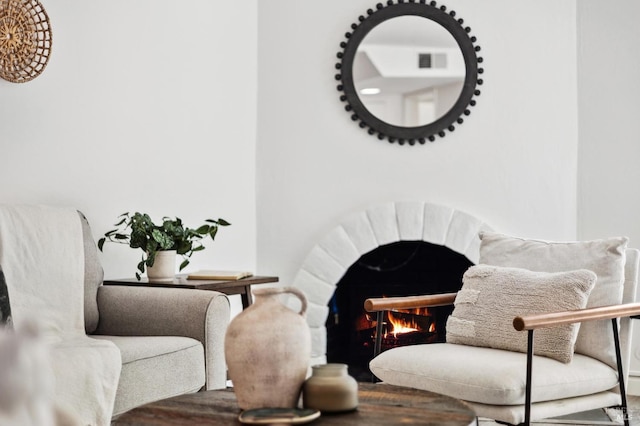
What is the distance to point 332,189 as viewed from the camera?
14.5 ft

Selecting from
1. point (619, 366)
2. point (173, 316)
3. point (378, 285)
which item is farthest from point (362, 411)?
point (378, 285)

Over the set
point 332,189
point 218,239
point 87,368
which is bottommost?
point 87,368

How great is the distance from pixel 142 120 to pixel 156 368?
1485 mm

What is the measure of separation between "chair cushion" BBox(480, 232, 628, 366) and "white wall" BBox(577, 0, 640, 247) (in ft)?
4.31

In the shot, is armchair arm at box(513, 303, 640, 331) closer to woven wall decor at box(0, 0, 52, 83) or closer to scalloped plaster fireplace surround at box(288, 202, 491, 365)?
scalloped plaster fireplace surround at box(288, 202, 491, 365)

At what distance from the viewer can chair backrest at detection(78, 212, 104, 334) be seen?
3078mm

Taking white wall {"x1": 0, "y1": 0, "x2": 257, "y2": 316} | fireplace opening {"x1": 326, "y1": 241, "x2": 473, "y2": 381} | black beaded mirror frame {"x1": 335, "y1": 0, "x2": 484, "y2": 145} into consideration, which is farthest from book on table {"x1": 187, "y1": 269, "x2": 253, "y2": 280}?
black beaded mirror frame {"x1": 335, "y1": 0, "x2": 484, "y2": 145}

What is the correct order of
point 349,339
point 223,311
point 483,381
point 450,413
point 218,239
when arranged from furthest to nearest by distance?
1. point 349,339
2. point 218,239
3. point 223,311
4. point 483,381
5. point 450,413

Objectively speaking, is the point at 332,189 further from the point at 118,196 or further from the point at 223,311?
the point at 223,311

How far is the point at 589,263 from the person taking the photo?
282 cm

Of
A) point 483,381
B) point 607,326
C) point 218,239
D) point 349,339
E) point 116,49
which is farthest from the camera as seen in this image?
point 349,339

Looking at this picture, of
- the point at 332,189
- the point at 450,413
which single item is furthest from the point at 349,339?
the point at 450,413

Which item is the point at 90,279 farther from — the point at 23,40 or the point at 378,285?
the point at 378,285

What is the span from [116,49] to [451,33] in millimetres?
1805
